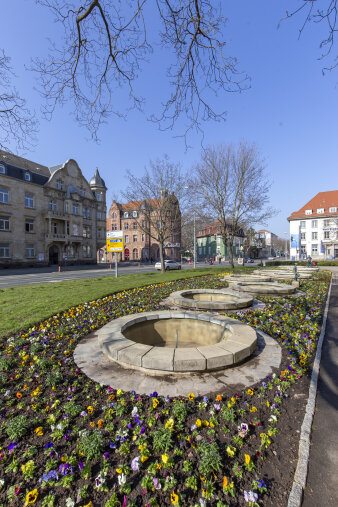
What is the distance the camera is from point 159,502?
1.82 m

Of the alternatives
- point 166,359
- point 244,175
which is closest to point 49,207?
point 244,175

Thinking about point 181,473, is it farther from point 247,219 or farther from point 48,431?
point 247,219

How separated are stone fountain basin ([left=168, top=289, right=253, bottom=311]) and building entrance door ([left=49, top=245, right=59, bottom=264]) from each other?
115 feet

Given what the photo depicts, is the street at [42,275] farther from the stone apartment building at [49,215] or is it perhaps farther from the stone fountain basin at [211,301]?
the stone fountain basin at [211,301]

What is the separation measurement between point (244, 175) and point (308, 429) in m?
22.5

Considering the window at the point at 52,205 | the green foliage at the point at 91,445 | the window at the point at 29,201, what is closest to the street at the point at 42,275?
the window at the point at 29,201

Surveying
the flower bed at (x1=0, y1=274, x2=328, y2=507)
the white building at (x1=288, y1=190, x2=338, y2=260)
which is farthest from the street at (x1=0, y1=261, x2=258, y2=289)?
the white building at (x1=288, y1=190, x2=338, y2=260)

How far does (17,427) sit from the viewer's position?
2488 mm

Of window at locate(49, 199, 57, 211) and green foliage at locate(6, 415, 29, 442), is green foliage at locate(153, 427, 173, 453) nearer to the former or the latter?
green foliage at locate(6, 415, 29, 442)

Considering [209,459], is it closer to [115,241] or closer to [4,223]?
[115,241]

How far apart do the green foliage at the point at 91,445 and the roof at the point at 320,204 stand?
67139mm

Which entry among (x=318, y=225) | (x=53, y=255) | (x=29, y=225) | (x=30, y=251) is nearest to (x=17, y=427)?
(x=30, y=251)

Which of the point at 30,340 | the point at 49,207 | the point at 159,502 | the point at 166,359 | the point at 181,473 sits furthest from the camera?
the point at 49,207

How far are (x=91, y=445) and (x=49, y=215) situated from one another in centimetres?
3874
